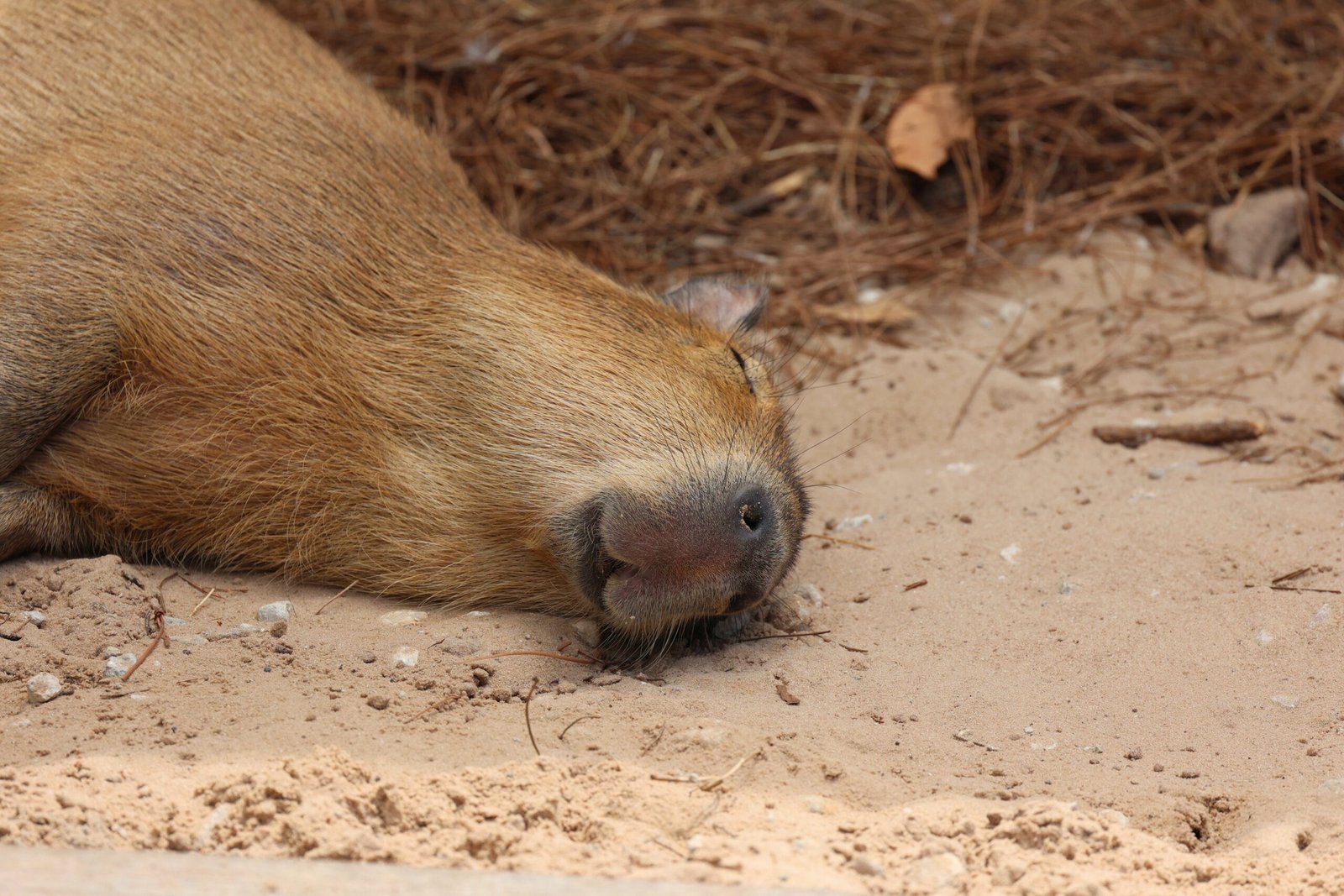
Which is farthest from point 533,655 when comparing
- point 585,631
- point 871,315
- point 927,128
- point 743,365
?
point 927,128

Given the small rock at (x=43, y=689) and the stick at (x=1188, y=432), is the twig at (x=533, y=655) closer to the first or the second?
the small rock at (x=43, y=689)

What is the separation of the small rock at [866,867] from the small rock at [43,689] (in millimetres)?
1930

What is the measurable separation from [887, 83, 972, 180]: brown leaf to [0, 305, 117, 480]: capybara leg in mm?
3840

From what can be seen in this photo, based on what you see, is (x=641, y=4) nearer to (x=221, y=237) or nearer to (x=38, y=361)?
(x=221, y=237)

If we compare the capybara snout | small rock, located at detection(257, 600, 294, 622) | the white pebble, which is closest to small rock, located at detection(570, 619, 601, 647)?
the capybara snout

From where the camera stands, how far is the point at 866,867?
256 cm

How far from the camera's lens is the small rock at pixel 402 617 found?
3.75 metres

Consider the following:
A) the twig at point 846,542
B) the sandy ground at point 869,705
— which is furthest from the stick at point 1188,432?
the twig at point 846,542

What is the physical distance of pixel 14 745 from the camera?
2.92 m

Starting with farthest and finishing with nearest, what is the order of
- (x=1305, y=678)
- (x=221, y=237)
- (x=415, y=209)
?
(x=415, y=209), (x=221, y=237), (x=1305, y=678)

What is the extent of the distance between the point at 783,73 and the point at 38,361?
4184 millimetres

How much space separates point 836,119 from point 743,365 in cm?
285

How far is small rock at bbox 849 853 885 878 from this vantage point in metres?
2.56

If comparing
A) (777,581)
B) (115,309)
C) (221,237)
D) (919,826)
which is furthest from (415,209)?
(919,826)
